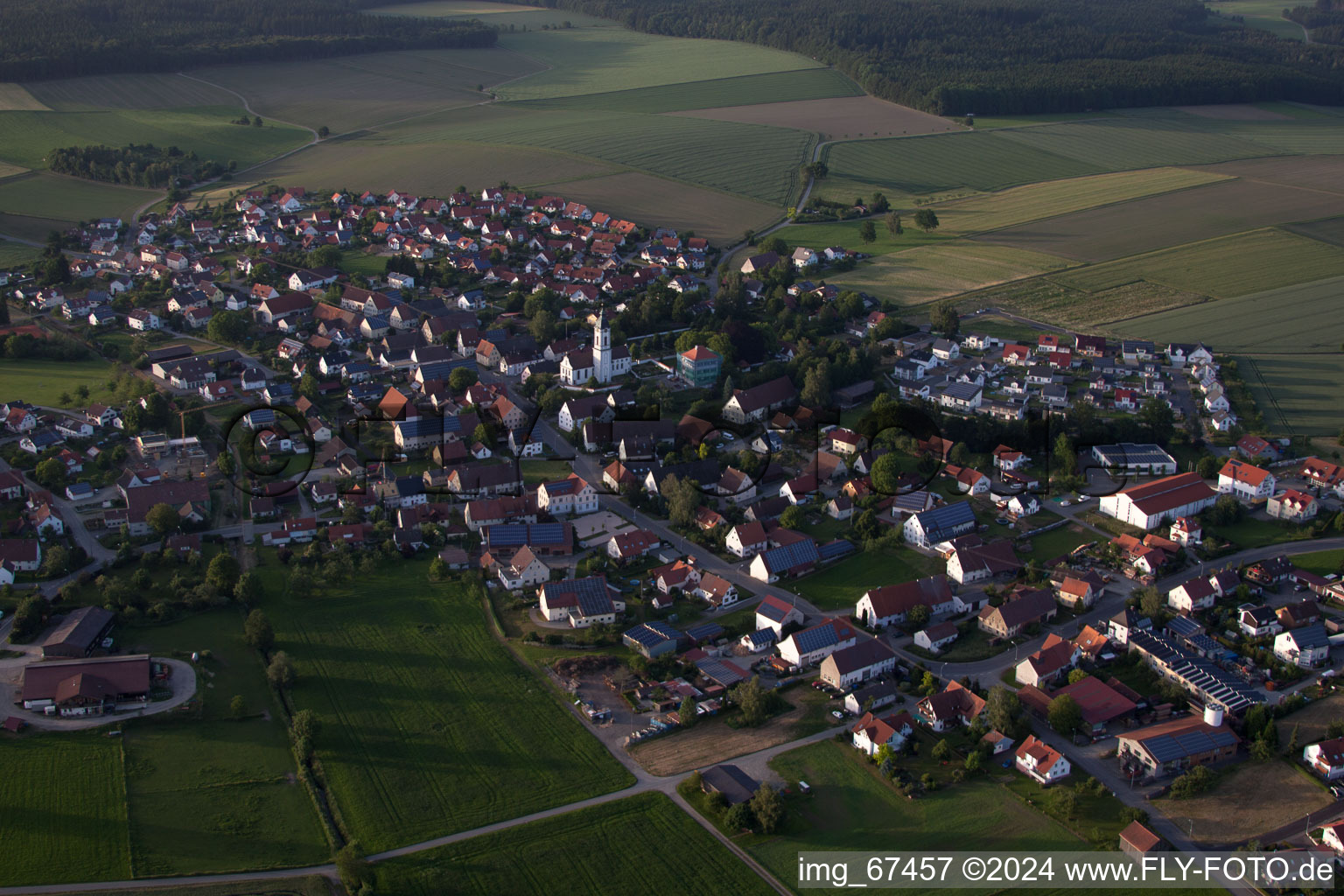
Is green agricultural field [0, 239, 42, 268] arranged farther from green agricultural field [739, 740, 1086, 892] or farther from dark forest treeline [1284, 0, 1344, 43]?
dark forest treeline [1284, 0, 1344, 43]

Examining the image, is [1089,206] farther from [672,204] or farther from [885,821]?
[885,821]

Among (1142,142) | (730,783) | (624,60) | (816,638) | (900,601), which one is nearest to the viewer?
(730,783)

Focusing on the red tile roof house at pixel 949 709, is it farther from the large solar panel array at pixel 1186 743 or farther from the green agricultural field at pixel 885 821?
the large solar panel array at pixel 1186 743

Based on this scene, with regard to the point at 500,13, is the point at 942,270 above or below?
below

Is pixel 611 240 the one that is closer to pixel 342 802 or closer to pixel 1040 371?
pixel 1040 371

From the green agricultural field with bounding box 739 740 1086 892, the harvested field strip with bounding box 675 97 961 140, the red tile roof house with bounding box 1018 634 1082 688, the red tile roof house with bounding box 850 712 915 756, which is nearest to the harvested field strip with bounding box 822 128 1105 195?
the harvested field strip with bounding box 675 97 961 140

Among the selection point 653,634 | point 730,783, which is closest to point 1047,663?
point 730,783
